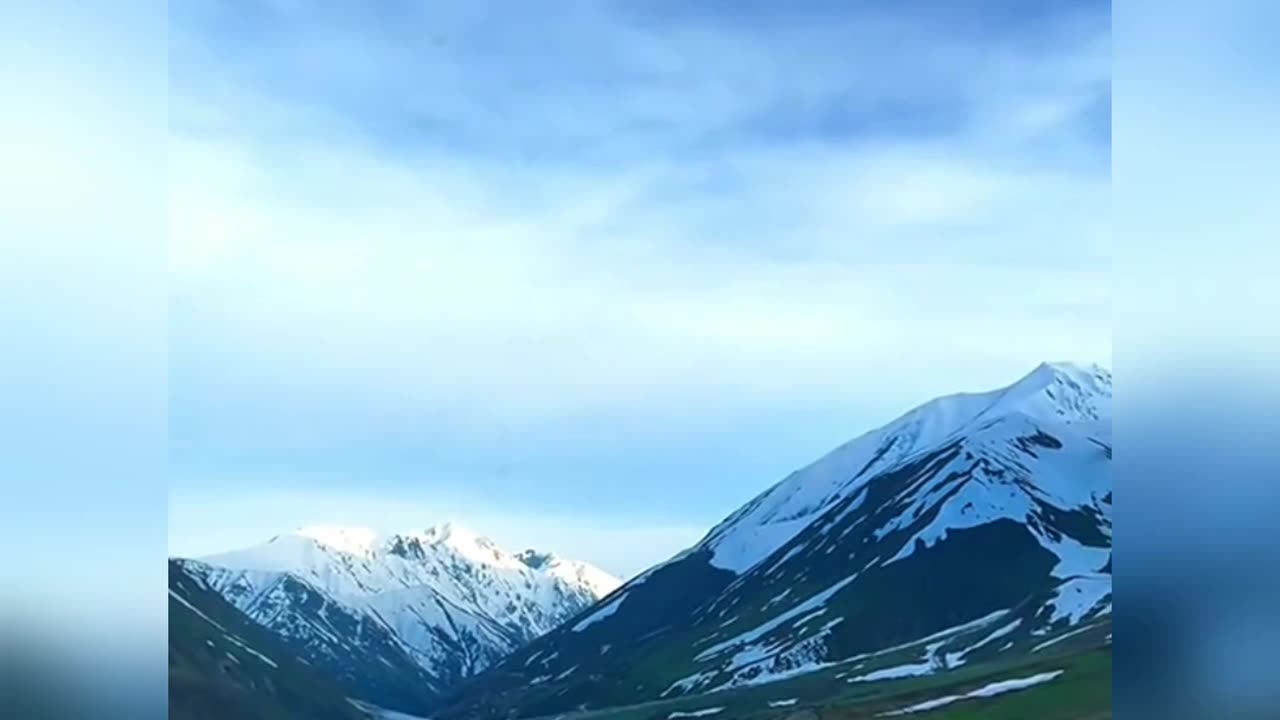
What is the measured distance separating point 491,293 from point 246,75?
2699 cm

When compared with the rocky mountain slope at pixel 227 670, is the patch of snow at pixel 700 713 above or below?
below

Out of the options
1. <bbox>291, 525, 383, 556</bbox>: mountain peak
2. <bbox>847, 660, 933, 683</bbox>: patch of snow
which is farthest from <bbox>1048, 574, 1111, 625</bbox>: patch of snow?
<bbox>291, 525, 383, 556</bbox>: mountain peak

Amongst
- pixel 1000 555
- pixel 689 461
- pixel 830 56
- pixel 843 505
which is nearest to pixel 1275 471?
pixel 830 56

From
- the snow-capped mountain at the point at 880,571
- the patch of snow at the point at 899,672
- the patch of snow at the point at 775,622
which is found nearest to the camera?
the patch of snow at the point at 899,672

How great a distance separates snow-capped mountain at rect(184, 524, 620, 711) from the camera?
6197 cm

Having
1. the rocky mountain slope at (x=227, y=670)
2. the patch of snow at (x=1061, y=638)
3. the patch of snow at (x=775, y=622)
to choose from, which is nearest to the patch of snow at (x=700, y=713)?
the patch of snow at (x=775, y=622)

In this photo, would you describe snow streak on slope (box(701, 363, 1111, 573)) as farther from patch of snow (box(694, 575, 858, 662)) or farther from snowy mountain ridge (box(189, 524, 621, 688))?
snowy mountain ridge (box(189, 524, 621, 688))

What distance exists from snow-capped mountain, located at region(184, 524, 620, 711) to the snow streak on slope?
7.63 meters

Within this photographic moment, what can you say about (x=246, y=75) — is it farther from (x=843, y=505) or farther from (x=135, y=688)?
(x=843, y=505)

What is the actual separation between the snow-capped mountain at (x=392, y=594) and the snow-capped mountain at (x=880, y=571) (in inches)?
197

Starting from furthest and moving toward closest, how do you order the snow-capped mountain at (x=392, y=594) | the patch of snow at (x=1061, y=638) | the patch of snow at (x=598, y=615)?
the patch of snow at (x=598, y=615) → the snow-capped mountain at (x=392, y=594) → the patch of snow at (x=1061, y=638)

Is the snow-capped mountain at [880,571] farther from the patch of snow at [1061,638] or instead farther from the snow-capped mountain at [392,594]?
the snow-capped mountain at [392,594]

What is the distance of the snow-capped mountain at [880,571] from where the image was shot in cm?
5416

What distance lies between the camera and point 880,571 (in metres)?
60.8
